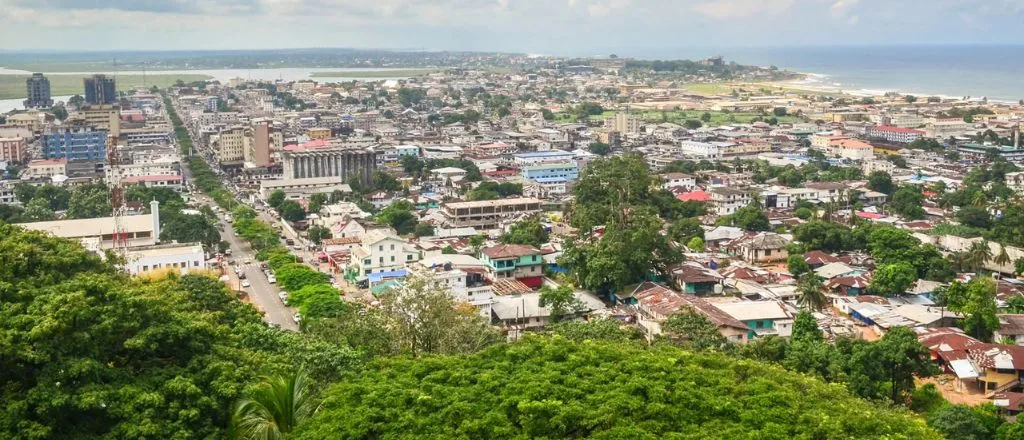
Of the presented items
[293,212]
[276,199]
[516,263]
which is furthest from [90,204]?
[516,263]

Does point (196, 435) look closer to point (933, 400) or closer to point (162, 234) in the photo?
point (933, 400)

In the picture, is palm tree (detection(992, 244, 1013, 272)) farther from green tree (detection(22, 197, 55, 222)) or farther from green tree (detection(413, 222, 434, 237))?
green tree (detection(22, 197, 55, 222))

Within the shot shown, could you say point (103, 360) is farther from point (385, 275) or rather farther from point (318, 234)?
point (318, 234)

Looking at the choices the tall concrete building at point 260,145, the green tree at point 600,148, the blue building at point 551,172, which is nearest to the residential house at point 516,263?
the blue building at point 551,172

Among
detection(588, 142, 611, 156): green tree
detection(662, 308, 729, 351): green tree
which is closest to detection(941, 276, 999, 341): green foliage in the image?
detection(662, 308, 729, 351): green tree

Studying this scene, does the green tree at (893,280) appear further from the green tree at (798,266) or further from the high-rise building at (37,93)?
the high-rise building at (37,93)

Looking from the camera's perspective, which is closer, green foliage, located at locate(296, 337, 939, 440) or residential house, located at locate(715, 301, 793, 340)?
green foliage, located at locate(296, 337, 939, 440)

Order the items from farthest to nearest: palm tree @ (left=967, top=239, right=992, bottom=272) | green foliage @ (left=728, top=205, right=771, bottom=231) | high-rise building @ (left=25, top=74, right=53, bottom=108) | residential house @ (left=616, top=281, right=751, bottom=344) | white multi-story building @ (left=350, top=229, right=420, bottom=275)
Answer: high-rise building @ (left=25, top=74, right=53, bottom=108), green foliage @ (left=728, top=205, right=771, bottom=231), white multi-story building @ (left=350, top=229, right=420, bottom=275), palm tree @ (left=967, top=239, right=992, bottom=272), residential house @ (left=616, top=281, right=751, bottom=344)

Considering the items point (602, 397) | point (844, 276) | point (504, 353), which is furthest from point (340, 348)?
point (844, 276)
